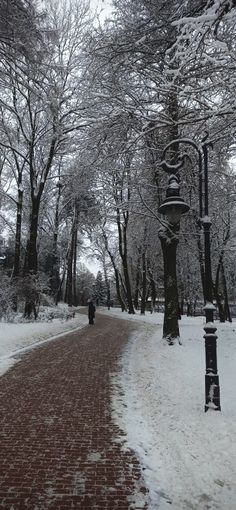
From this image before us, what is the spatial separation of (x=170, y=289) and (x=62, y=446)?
32.8ft

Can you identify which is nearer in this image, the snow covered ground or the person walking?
the snow covered ground

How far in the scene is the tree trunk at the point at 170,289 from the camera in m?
15.0

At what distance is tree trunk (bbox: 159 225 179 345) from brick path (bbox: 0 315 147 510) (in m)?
5.10

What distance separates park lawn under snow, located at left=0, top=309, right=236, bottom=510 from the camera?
4504 mm

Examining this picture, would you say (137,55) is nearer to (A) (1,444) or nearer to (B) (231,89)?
(B) (231,89)

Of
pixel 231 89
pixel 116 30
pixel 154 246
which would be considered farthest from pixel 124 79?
pixel 154 246

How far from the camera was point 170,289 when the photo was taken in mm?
15172

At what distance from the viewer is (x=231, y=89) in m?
8.11

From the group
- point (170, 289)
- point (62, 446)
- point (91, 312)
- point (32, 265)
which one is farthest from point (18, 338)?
point (91, 312)

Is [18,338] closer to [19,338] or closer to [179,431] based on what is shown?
[19,338]

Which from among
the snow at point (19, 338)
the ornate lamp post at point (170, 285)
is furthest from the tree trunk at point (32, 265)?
the ornate lamp post at point (170, 285)

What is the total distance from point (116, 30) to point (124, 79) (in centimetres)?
144

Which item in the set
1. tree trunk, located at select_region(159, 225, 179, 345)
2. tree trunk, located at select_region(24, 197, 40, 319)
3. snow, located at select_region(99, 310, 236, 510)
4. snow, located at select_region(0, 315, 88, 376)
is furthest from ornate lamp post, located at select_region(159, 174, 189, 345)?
tree trunk, located at select_region(24, 197, 40, 319)

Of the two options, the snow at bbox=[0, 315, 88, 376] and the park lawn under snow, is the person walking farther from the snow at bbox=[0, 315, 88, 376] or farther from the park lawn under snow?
the park lawn under snow
